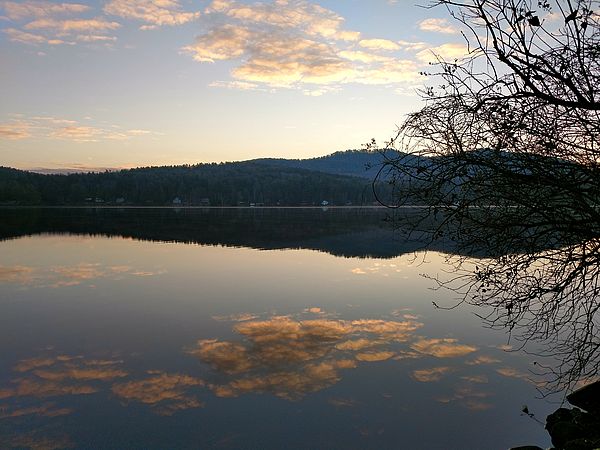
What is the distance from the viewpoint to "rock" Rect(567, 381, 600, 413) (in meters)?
9.45

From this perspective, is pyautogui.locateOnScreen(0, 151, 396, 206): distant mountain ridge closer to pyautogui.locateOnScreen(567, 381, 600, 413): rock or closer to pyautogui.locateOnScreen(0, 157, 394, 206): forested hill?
pyautogui.locateOnScreen(0, 157, 394, 206): forested hill

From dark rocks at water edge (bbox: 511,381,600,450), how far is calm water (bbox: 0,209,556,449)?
1.31ft

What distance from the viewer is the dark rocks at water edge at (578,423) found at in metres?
7.12

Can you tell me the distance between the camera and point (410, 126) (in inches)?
190

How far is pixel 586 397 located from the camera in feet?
31.6

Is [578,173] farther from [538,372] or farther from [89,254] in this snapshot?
[89,254]

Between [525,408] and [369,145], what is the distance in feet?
24.7

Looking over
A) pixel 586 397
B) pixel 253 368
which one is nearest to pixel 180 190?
pixel 253 368

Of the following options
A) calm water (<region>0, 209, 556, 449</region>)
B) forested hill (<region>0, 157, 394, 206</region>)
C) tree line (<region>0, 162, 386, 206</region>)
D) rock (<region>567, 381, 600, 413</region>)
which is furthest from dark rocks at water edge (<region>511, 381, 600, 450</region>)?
tree line (<region>0, 162, 386, 206</region>)

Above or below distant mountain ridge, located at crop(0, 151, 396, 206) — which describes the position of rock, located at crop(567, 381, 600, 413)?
below

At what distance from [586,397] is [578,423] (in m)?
1.75

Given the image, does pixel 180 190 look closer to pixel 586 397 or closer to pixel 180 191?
pixel 180 191

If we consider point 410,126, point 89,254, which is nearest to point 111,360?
point 410,126

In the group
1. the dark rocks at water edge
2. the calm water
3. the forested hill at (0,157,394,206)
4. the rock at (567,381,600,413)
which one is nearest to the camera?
the dark rocks at water edge
